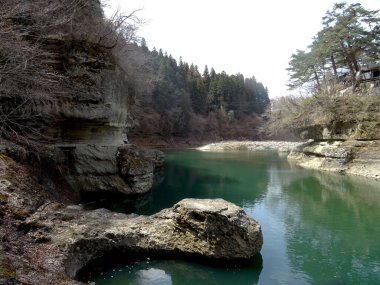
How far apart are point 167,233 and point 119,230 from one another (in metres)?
1.40

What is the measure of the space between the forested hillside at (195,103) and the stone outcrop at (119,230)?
41873mm

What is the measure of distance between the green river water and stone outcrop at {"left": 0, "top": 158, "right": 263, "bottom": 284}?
436 millimetres

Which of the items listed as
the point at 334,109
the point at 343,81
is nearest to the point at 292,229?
the point at 334,109

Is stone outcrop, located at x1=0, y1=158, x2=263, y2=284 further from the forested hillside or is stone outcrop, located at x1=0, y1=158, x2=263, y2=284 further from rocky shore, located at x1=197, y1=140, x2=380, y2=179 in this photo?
the forested hillside

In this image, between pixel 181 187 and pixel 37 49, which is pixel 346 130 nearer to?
pixel 181 187

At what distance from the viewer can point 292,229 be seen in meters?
13.1

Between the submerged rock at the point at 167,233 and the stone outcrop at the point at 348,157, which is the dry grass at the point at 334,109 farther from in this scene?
the submerged rock at the point at 167,233

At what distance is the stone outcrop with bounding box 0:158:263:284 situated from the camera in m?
7.70

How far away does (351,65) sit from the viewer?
35.4 metres

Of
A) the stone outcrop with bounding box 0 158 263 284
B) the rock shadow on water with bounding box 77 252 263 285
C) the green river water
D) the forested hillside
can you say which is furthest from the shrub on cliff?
the forested hillside

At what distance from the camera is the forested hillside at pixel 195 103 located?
63.0 metres

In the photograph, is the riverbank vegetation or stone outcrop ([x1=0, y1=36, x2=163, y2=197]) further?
the riverbank vegetation

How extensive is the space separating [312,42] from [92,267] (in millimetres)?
39423

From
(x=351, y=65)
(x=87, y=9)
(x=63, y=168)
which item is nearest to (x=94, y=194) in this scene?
(x=63, y=168)
